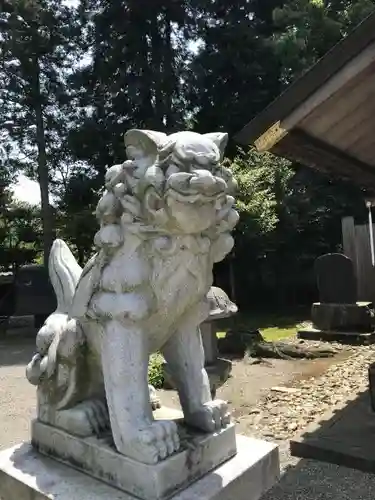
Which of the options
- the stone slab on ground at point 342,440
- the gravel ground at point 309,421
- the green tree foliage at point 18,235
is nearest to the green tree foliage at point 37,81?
the green tree foliage at point 18,235

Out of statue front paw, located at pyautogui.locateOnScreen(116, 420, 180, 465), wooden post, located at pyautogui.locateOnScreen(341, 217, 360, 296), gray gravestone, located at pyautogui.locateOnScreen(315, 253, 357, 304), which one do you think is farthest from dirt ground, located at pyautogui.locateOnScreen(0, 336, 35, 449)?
wooden post, located at pyautogui.locateOnScreen(341, 217, 360, 296)

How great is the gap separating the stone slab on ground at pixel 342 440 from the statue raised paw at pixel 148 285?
1.69m

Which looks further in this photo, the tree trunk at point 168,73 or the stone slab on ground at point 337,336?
the tree trunk at point 168,73

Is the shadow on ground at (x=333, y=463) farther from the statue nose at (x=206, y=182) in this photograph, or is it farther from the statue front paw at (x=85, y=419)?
the statue nose at (x=206, y=182)

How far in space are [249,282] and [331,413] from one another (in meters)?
8.49

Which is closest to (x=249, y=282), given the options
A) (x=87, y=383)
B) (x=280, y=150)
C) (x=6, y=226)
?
(x=6, y=226)

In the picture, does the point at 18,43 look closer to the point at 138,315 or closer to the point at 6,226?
the point at 6,226

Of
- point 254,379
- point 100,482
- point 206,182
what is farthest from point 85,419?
point 254,379

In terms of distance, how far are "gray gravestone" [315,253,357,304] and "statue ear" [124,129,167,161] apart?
7.03 metres

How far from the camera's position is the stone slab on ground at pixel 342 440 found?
3229 mm

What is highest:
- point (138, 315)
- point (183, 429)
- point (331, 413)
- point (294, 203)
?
point (294, 203)

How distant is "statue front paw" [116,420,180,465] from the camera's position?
172 cm

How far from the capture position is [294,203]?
11.3 m

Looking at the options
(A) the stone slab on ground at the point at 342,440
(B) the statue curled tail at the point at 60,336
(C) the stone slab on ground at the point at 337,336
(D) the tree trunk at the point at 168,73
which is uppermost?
(D) the tree trunk at the point at 168,73
